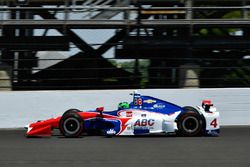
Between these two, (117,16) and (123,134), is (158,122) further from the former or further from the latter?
(117,16)

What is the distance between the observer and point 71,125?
1116 cm

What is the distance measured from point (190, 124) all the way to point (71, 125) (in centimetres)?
244

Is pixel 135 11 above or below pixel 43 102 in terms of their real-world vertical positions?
above

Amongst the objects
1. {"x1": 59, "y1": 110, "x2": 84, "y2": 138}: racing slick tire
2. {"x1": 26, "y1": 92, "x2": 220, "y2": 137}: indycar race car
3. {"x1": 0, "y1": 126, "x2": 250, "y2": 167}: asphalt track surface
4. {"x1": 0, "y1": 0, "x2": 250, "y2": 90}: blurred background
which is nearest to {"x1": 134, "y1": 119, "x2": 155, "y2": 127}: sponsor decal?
{"x1": 26, "y1": 92, "x2": 220, "y2": 137}: indycar race car

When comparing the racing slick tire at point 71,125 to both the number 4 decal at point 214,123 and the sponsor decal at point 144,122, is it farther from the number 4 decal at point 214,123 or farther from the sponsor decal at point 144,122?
the number 4 decal at point 214,123

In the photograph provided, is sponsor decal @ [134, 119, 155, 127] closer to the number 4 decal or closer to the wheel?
the wheel

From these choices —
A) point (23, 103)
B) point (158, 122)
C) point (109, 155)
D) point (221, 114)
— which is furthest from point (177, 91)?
point (109, 155)

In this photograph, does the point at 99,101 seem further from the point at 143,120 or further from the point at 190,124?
the point at 190,124

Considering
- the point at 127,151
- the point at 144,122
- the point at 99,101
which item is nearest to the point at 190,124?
the point at 144,122

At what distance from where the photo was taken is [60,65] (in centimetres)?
1705

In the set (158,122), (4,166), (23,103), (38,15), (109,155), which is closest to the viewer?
(4,166)

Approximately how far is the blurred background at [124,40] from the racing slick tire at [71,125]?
14.0 ft

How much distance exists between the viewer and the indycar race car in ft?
36.3

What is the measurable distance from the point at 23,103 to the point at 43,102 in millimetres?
496
